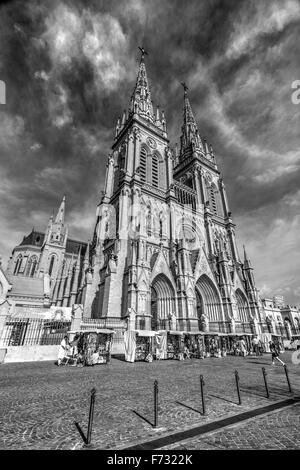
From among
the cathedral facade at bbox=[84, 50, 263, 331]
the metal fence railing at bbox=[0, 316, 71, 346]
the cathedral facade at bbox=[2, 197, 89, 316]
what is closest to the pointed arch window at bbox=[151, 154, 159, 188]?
the cathedral facade at bbox=[84, 50, 263, 331]

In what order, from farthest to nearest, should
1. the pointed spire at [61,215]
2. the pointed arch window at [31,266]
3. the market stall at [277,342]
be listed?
the pointed spire at [61,215] → the pointed arch window at [31,266] → the market stall at [277,342]

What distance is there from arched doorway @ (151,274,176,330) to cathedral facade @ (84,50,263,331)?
0.11m

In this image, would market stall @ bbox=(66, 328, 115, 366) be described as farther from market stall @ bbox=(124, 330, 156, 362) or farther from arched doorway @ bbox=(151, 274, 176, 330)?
arched doorway @ bbox=(151, 274, 176, 330)

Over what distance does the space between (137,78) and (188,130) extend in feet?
56.6

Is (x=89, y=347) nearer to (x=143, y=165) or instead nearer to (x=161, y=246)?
(x=161, y=246)

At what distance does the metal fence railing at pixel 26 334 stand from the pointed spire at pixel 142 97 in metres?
37.9

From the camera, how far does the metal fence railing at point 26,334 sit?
15.1 metres

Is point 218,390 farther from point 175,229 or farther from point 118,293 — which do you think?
point 175,229

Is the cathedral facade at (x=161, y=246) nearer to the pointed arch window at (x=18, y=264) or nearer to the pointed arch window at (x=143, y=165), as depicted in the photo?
the pointed arch window at (x=143, y=165)

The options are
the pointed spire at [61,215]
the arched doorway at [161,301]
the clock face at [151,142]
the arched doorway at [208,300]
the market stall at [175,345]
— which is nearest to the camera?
the market stall at [175,345]

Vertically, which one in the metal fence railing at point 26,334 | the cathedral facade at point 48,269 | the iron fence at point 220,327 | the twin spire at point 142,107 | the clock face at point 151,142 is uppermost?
the twin spire at point 142,107

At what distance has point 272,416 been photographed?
15.6 feet

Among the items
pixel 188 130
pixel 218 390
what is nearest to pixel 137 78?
pixel 188 130

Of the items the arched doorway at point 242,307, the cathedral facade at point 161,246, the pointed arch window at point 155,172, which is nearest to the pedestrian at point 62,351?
the cathedral facade at point 161,246
